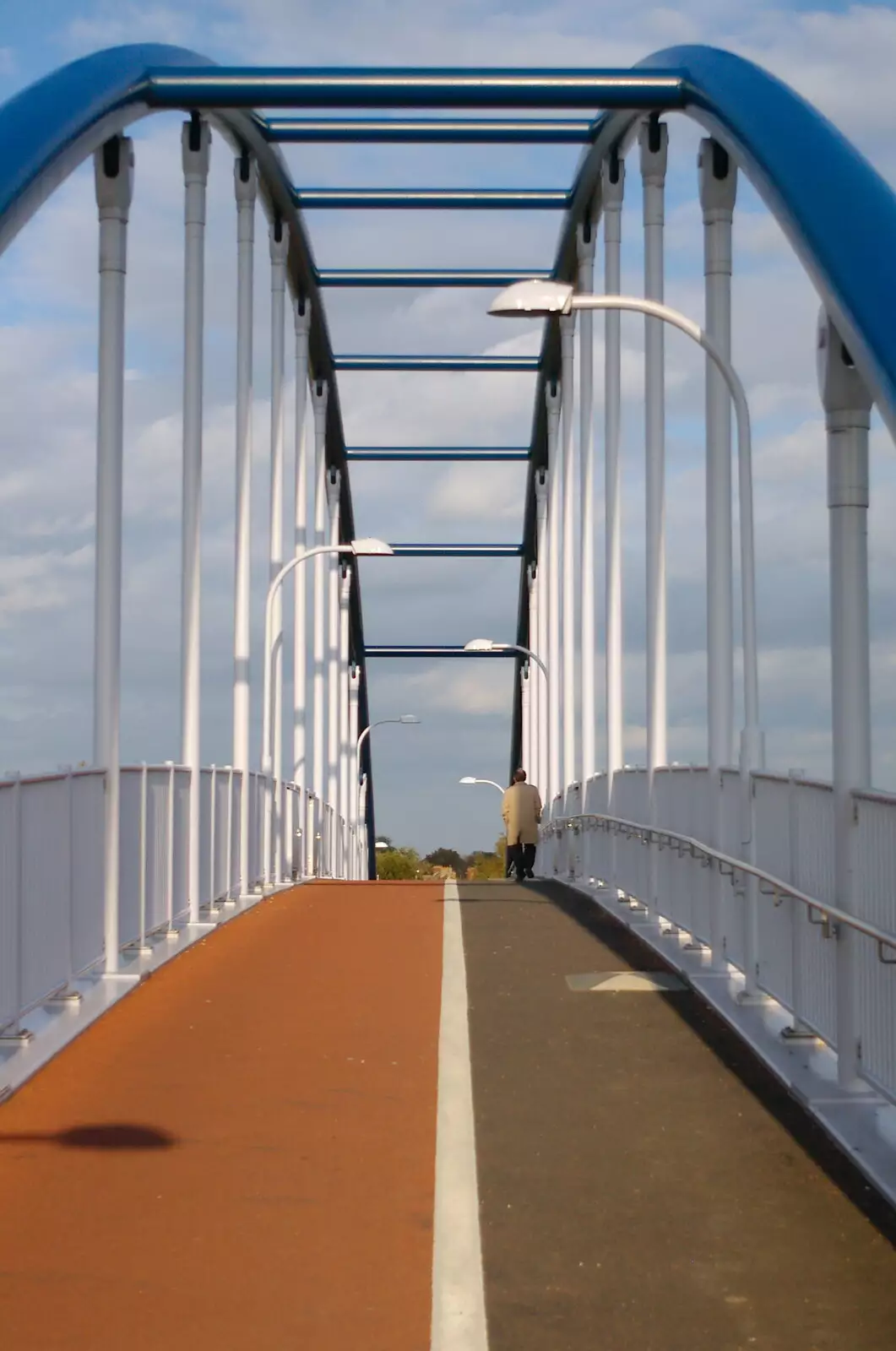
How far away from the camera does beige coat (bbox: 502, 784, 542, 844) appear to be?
Answer: 28625 millimetres

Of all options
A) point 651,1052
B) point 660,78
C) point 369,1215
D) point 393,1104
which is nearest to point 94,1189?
point 369,1215

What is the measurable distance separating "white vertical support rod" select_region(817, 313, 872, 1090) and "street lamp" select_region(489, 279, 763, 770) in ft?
10.4

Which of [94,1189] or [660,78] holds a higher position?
[660,78]

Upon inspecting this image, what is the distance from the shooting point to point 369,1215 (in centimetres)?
657

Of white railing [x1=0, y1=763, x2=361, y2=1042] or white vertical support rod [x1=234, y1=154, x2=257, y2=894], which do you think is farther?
white vertical support rod [x1=234, y1=154, x2=257, y2=894]

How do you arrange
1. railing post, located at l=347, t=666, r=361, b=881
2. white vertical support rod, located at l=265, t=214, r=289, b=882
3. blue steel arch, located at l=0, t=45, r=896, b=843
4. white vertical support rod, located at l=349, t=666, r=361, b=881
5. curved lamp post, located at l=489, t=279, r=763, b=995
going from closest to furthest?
blue steel arch, located at l=0, t=45, r=896, b=843
curved lamp post, located at l=489, t=279, r=763, b=995
white vertical support rod, located at l=265, t=214, r=289, b=882
white vertical support rod, located at l=349, t=666, r=361, b=881
railing post, located at l=347, t=666, r=361, b=881

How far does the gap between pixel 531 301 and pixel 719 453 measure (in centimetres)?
205

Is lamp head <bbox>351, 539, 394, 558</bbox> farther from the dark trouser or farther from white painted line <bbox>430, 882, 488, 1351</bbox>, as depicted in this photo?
white painted line <bbox>430, 882, 488, 1351</bbox>

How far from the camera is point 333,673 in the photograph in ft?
155

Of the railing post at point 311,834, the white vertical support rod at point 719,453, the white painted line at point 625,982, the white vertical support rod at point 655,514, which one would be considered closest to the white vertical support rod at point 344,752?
the railing post at point 311,834

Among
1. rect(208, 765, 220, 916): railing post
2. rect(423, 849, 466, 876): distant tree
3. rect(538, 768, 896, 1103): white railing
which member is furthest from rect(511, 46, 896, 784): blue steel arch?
rect(423, 849, 466, 876): distant tree

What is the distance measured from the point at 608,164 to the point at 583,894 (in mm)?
9980

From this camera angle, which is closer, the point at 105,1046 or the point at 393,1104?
the point at 393,1104

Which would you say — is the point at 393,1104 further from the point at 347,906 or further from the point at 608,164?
the point at 608,164
